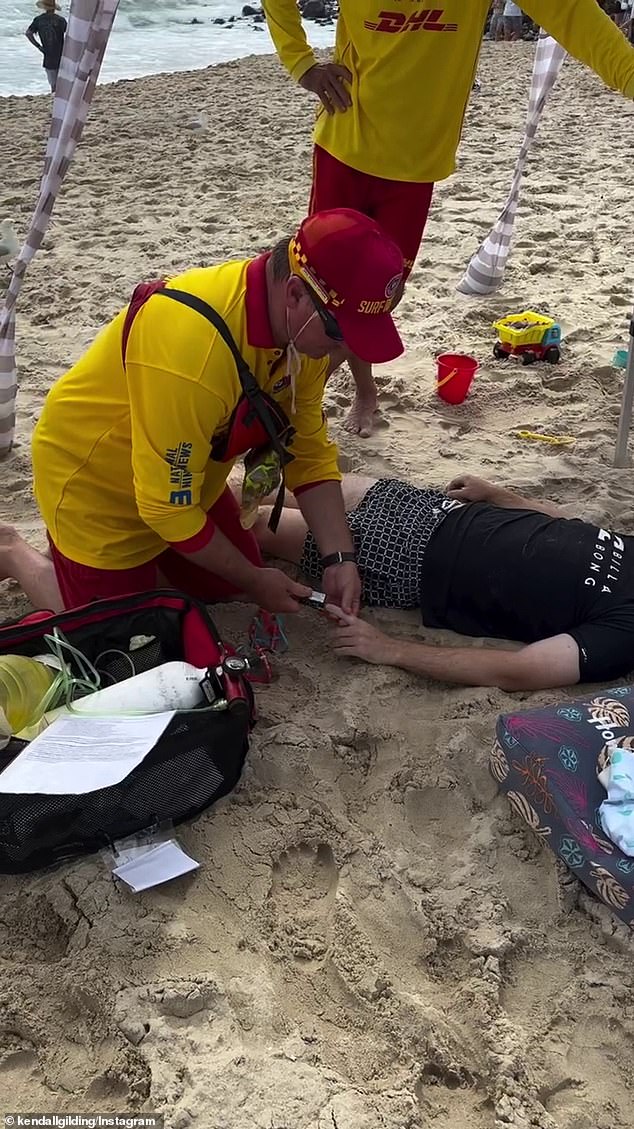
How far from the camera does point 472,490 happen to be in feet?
8.91

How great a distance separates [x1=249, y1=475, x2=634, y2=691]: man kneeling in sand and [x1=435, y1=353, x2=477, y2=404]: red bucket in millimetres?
1044

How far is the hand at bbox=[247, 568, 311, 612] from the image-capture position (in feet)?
7.11

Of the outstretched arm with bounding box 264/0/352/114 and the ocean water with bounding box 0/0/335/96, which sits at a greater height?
the outstretched arm with bounding box 264/0/352/114

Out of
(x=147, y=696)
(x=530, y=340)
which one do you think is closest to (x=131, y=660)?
(x=147, y=696)

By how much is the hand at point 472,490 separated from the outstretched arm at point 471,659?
55 centimetres

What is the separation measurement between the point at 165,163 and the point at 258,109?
219 cm

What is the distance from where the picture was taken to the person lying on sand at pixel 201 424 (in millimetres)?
1768

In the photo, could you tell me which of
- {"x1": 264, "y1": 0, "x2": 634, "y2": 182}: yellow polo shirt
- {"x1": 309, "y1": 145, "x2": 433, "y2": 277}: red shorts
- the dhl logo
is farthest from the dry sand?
the dhl logo

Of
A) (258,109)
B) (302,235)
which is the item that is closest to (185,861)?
(302,235)

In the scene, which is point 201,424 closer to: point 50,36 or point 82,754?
point 82,754

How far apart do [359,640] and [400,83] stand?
160 cm

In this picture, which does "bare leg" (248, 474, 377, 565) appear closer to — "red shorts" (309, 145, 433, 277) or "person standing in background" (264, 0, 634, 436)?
"person standing in background" (264, 0, 634, 436)

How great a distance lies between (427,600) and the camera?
241 centimetres

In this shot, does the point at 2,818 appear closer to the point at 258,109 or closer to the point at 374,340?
the point at 374,340
